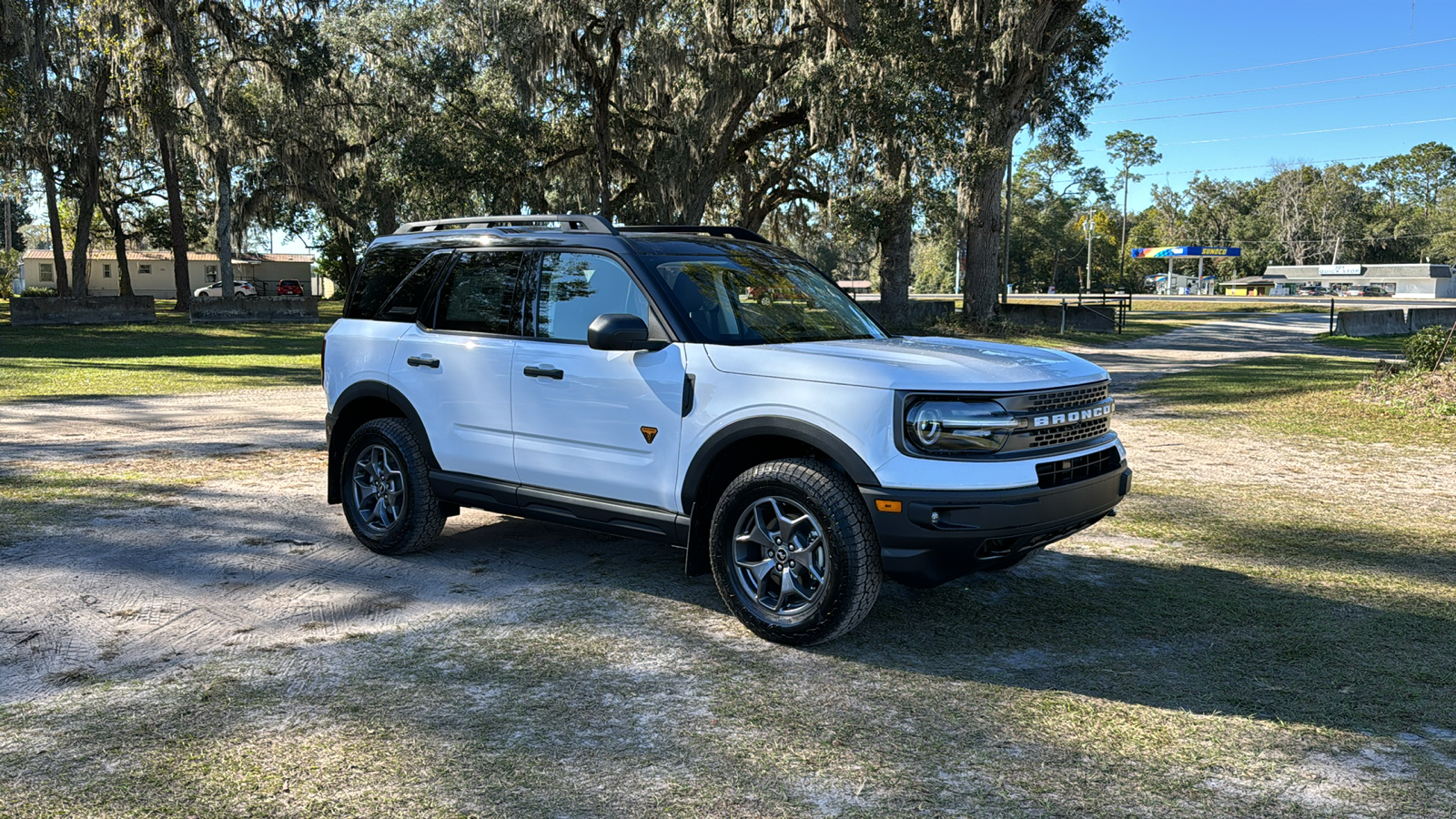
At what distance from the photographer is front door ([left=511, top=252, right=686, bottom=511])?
16.9 feet

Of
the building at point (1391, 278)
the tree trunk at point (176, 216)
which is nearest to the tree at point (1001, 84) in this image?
the tree trunk at point (176, 216)

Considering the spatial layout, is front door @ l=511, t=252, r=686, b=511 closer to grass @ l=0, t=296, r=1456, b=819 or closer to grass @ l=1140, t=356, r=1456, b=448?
grass @ l=0, t=296, r=1456, b=819

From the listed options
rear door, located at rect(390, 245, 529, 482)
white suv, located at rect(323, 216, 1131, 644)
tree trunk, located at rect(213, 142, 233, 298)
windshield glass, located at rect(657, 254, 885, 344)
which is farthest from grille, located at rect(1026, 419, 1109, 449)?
tree trunk, located at rect(213, 142, 233, 298)

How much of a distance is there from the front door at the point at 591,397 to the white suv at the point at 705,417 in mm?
11

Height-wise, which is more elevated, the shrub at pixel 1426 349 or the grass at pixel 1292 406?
the shrub at pixel 1426 349

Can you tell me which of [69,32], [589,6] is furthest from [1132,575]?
[69,32]

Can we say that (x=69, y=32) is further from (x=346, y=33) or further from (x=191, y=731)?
(x=191, y=731)

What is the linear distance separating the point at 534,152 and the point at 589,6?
6.00m

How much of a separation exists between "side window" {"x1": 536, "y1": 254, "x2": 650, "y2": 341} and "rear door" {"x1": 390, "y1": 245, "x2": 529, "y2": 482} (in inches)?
7.7

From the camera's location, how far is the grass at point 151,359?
1627 cm

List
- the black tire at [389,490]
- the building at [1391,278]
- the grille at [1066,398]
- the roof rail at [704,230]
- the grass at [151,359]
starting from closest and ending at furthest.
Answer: the grille at [1066,398] → the roof rail at [704,230] → the black tire at [389,490] → the grass at [151,359] → the building at [1391,278]

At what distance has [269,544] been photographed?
659 cm

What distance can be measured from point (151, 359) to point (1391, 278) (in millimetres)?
102942

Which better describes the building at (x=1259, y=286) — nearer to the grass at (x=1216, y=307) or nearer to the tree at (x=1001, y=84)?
the grass at (x=1216, y=307)
